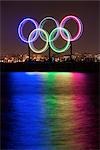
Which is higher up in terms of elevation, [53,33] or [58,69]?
[53,33]

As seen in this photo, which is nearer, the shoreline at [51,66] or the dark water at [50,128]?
the dark water at [50,128]

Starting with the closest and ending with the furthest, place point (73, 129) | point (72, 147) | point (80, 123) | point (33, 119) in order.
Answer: point (72, 147)
point (73, 129)
point (80, 123)
point (33, 119)

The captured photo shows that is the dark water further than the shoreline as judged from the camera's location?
No

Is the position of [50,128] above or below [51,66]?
above

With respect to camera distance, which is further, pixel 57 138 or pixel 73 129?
pixel 73 129

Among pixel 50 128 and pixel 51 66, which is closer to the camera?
pixel 50 128

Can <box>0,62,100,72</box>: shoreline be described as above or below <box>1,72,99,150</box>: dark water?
below

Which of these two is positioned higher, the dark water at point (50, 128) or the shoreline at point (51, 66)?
the dark water at point (50, 128)

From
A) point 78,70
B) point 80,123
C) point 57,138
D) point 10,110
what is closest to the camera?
point 57,138

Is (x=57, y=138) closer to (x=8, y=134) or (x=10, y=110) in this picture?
(x=8, y=134)

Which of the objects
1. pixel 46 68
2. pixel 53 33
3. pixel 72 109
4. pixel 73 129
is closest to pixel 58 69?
pixel 46 68

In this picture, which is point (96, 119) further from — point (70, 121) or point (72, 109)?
point (72, 109)
